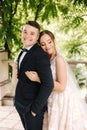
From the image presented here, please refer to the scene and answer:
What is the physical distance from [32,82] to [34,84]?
Result: 0.02m

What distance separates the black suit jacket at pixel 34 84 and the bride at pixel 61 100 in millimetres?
181

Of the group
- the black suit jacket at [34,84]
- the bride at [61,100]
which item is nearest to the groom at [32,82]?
the black suit jacket at [34,84]

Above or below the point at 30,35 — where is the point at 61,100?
below

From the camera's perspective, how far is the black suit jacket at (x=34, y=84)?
6.89ft

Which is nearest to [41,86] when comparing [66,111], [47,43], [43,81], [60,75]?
[43,81]

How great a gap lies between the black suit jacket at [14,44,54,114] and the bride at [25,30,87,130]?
0.59 ft

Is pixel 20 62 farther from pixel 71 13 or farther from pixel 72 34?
pixel 72 34

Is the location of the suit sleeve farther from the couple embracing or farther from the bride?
the bride

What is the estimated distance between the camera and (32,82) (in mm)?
2186

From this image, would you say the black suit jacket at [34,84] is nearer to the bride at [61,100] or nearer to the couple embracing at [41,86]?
the couple embracing at [41,86]

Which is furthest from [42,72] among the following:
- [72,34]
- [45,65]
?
[72,34]

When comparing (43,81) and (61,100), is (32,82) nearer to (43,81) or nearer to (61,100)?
(43,81)

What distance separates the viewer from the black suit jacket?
2.10 meters

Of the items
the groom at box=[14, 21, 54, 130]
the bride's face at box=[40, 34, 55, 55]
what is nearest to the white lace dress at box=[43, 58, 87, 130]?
the bride's face at box=[40, 34, 55, 55]
